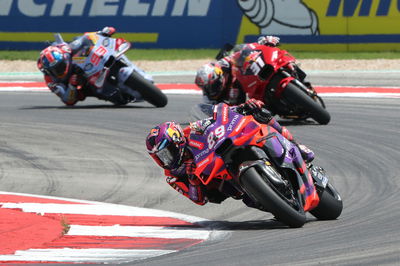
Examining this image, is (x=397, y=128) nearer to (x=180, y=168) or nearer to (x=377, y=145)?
(x=377, y=145)

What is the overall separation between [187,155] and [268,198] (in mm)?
1030

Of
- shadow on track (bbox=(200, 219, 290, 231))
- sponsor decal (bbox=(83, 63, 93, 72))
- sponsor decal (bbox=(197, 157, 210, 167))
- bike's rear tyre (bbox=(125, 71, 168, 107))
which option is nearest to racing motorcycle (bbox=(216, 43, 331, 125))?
bike's rear tyre (bbox=(125, 71, 168, 107))

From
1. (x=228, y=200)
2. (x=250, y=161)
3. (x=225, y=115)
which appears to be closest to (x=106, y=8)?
(x=228, y=200)

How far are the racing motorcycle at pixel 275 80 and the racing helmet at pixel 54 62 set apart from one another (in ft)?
11.9

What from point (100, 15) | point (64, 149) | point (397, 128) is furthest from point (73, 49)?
point (100, 15)

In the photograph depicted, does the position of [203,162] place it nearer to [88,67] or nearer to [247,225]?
[247,225]

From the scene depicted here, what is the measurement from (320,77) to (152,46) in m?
5.69

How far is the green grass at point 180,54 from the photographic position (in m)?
22.9

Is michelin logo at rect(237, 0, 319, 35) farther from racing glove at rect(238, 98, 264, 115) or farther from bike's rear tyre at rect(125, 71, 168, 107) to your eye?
racing glove at rect(238, 98, 264, 115)

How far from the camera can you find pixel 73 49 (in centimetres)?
1650

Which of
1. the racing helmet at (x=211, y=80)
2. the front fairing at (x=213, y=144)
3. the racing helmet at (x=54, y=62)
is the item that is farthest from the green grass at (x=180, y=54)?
the front fairing at (x=213, y=144)

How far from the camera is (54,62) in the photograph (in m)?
16.2

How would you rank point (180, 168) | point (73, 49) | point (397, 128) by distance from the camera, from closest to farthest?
point (180, 168) < point (397, 128) < point (73, 49)

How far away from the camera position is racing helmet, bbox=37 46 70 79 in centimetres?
1616
